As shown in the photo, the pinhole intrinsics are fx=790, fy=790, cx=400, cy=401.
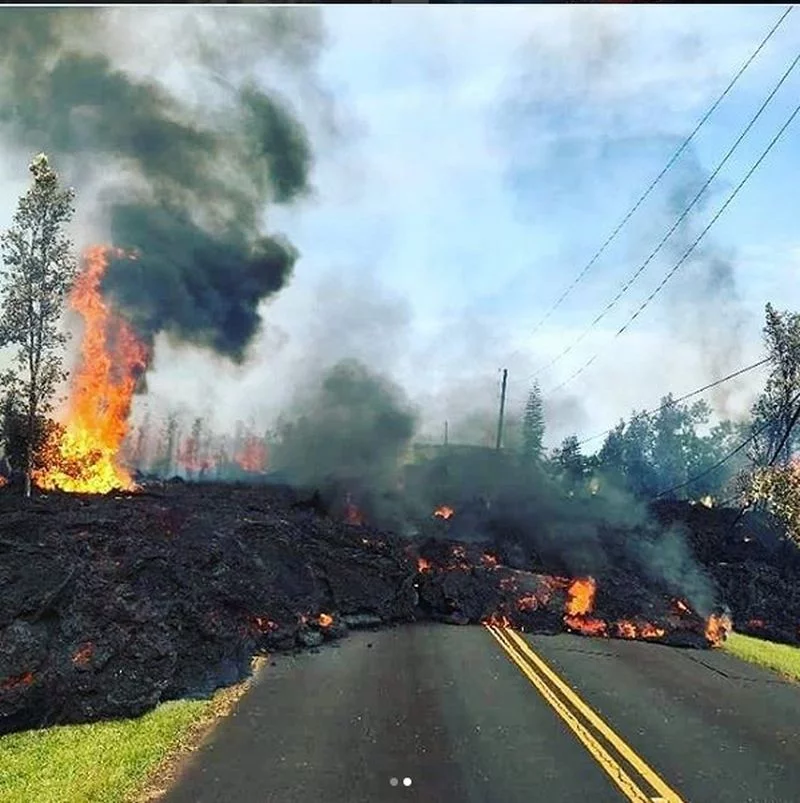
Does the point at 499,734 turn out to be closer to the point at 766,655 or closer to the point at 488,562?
the point at 766,655

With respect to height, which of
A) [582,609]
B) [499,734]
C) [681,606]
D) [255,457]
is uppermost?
[255,457]

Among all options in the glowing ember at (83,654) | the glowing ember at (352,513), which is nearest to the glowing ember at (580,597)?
the glowing ember at (83,654)

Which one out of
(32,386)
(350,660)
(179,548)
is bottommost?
(350,660)

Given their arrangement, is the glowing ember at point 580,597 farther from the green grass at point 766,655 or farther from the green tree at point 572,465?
the green tree at point 572,465

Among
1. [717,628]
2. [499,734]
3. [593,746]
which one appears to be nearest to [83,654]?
[499,734]

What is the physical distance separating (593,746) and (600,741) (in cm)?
26

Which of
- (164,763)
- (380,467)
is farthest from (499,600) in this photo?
(380,467)

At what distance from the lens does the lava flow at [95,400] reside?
32.2 metres

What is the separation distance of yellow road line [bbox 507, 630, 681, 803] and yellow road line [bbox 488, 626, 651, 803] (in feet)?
0.53

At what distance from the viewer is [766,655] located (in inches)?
658

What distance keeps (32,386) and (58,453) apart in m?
2.90

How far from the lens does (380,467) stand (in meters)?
44.8

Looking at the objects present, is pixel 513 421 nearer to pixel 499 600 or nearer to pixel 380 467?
pixel 380 467

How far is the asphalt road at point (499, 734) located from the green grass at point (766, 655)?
2.28 feet
